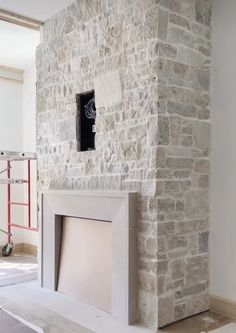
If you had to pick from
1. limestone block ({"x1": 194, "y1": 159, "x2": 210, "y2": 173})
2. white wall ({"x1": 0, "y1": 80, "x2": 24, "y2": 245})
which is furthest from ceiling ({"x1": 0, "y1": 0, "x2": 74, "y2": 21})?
limestone block ({"x1": 194, "y1": 159, "x2": 210, "y2": 173})

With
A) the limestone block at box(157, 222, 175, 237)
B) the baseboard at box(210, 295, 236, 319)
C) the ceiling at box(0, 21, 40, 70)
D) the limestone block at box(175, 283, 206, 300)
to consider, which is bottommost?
the baseboard at box(210, 295, 236, 319)

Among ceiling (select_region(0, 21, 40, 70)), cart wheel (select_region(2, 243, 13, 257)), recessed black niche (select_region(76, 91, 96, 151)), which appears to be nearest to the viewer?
recessed black niche (select_region(76, 91, 96, 151))

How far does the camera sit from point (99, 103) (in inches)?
145

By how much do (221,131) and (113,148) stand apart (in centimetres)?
100

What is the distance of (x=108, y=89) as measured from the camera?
3.57 m

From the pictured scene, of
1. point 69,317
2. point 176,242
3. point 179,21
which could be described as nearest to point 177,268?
point 176,242

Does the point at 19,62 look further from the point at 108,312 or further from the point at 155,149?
the point at 108,312

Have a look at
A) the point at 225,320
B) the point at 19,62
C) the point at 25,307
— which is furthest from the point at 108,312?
the point at 19,62

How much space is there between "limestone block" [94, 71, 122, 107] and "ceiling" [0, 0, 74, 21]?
1.01 m

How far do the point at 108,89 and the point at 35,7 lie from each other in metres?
1.33

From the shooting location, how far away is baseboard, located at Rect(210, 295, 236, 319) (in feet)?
10.9

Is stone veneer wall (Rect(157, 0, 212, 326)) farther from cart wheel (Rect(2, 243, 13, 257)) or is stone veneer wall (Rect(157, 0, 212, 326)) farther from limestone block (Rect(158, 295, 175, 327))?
cart wheel (Rect(2, 243, 13, 257))

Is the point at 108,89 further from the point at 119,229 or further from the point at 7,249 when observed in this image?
the point at 7,249

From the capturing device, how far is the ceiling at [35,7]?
3.93 m
